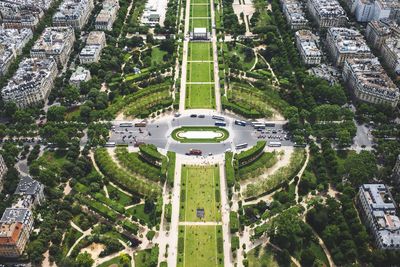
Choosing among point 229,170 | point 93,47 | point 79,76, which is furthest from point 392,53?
point 79,76

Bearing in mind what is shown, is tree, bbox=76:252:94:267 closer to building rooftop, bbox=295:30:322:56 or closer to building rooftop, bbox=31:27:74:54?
building rooftop, bbox=31:27:74:54

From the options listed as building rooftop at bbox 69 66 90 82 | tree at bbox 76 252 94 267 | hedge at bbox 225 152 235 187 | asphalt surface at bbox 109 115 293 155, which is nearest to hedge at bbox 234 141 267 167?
hedge at bbox 225 152 235 187

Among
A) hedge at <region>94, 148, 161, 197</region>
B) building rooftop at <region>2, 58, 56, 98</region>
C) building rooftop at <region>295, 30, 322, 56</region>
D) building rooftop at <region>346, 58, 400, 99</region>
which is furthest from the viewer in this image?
building rooftop at <region>295, 30, 322, 56</region>

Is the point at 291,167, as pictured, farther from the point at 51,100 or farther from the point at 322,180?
the point at 51,100

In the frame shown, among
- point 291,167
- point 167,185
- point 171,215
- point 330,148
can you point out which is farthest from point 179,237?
point 330,148

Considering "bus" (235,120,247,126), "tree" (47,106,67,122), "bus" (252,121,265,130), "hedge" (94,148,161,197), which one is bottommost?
"hedge" (94,148,161,197)

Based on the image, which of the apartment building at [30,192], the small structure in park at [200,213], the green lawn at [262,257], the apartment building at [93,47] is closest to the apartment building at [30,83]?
the apartment building at [93,47]
